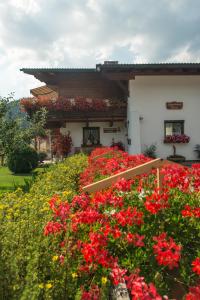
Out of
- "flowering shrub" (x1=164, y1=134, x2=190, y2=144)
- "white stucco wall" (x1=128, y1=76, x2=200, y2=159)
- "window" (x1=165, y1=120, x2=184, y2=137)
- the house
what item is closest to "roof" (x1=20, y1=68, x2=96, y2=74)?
the house

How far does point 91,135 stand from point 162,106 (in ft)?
16.5

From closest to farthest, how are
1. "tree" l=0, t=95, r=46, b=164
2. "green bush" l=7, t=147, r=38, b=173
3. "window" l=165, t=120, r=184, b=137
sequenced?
1. "tree" l=0, t=95, r=46, b=164
2. "green bush" l=7, t=147, r=38, b=173
3. "window" l=165, t=120, r=184, b=137

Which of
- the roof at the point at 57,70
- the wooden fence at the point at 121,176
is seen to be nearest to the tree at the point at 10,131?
the wooden fence at the point at 121,176

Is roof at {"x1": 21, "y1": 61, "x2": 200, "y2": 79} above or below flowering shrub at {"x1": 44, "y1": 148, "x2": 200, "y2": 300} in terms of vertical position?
above

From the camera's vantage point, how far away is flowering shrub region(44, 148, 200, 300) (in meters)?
2.43

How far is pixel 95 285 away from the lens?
8.14 feet

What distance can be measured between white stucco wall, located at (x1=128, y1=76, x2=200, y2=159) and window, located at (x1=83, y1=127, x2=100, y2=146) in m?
2.89

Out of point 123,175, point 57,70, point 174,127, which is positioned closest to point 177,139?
point 174,127

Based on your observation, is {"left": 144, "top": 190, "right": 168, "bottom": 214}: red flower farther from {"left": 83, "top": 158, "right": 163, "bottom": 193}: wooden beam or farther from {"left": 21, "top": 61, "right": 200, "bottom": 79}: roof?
{"left": 21, "top": 61, "right": 200, "bottom": 79}: roof

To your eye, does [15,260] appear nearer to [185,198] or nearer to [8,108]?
[185,198]

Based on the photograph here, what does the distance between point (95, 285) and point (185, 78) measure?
17039 millimetres

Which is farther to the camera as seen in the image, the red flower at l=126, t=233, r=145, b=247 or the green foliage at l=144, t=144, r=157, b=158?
the green foliage at l=144, t=144, r=157, b=158

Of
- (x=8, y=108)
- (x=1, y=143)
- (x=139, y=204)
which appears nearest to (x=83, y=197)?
(x=139, y=204)

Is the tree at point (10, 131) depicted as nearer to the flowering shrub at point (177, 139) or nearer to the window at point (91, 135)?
the window at point (91, 135)
